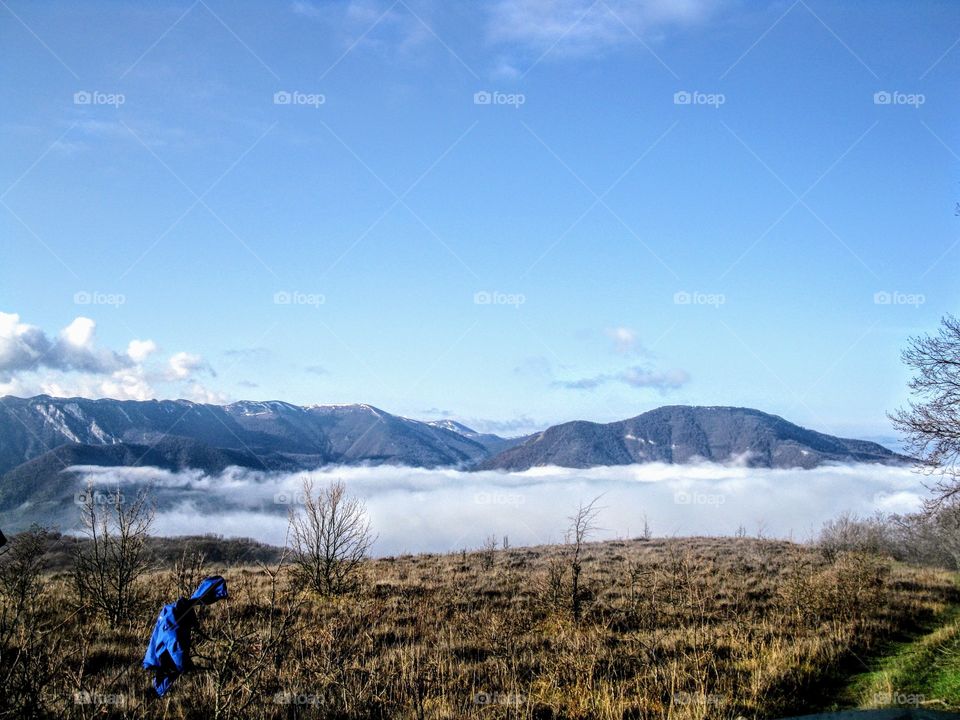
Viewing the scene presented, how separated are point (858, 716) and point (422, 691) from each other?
18.0 feet

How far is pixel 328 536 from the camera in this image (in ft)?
58.8

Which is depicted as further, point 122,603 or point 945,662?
point 122,603

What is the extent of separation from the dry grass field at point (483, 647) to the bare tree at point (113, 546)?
1.13 feet

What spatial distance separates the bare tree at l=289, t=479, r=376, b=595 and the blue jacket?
1112cm

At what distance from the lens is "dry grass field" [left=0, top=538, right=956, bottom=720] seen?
746 cm

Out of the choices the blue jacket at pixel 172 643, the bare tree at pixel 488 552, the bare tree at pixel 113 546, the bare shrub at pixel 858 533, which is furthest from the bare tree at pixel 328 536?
the bare shrub at pixel 858 533

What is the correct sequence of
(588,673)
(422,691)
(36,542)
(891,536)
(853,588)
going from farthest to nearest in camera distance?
1. (891,536)
2. (853,588)
3. (36,542)
4. (588,673)
5. (422,691)

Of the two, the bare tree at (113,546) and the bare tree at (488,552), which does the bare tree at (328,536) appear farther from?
the bare tree at (488,552)

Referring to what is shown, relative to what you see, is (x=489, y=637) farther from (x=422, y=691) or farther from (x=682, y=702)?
(x=682, y=702)

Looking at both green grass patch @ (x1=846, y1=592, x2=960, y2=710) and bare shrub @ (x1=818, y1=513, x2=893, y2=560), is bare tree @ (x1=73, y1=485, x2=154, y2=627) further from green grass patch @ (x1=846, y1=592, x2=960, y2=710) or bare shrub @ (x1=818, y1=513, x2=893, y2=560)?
bare shrub @ (x1=818, y1=513, x2=893, y2=560)

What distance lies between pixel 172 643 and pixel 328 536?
12076 mm

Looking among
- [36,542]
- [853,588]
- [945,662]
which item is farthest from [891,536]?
[36,542]

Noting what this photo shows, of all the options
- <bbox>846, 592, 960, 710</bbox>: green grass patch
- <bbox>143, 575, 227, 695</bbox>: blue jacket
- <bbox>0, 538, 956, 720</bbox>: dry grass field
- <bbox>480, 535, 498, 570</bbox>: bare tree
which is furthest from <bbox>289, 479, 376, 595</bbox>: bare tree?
<bbox>846, 592, 960, 710</bbox>: green grass patch

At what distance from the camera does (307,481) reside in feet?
56.4
